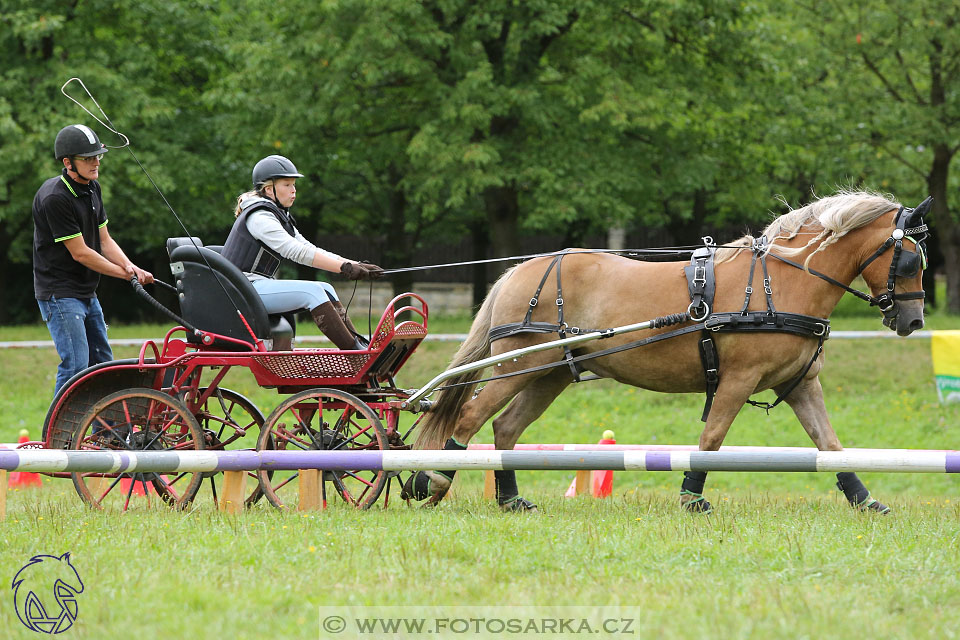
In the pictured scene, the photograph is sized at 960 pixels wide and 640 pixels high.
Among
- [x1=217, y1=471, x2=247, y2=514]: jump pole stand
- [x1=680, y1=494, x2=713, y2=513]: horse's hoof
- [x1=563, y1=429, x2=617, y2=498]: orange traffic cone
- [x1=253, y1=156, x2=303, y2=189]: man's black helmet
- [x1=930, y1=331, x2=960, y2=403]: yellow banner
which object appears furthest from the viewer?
[x1=930, y1=331, x2=960, y2=403]: yellow banner

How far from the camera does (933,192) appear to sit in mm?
22781

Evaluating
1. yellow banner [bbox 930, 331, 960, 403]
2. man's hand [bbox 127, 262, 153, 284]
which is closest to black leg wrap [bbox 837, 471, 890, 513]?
man's hand [bbox 127, 262, 153, 284]

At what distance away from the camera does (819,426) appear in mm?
6887

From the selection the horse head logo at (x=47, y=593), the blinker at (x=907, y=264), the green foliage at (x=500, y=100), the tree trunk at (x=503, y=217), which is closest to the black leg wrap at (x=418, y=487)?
the horse head logo at (x=47, y=593)

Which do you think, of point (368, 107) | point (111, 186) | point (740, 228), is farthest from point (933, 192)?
point (111, 186)

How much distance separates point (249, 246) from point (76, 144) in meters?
1.17

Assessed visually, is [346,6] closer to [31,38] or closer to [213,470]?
[31,38]

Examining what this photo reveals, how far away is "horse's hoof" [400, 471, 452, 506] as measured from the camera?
660 centimetres

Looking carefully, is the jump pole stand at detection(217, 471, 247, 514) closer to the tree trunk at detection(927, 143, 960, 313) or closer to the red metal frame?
the red metal frame

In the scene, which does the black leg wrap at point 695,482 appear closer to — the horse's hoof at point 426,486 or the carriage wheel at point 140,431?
the horse's hoof at point 426,486

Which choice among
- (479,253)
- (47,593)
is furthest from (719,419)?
(479,253)

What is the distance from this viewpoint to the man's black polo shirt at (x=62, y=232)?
6543 mm

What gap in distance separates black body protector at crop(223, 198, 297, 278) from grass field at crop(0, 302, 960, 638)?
59.5 inches

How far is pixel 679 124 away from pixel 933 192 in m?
6.90
